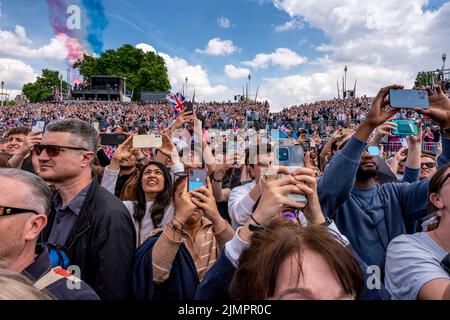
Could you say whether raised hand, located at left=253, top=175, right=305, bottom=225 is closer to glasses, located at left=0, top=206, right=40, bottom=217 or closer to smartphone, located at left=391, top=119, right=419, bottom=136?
glasses, located at left=0, top=206, right=40, bottom=217

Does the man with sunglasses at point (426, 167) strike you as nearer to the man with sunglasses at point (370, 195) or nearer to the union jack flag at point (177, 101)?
the man with sunglasses at point (370, 195)

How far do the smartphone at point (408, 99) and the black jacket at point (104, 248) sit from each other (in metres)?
1.83

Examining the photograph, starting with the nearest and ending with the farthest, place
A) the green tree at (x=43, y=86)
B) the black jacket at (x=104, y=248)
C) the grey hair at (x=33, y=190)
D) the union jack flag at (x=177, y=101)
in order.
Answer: the grey hair at (x=33, y=190), the black jacket at (x=104, y=248), the union jack flag at (x=177, y=101), the green tree at (x=43, y=86)

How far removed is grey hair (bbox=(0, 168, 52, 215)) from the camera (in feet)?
6.17

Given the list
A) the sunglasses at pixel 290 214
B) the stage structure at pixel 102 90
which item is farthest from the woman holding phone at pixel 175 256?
the stage structure at pixel 102 90

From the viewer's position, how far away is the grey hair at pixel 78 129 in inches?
104

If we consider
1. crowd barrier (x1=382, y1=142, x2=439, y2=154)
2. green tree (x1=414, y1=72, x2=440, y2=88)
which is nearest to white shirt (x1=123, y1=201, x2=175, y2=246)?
crowd barrier (x1=382, y1=142, x2=439, y2=154)

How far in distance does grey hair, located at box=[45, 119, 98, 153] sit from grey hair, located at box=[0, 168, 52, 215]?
0.74 m
